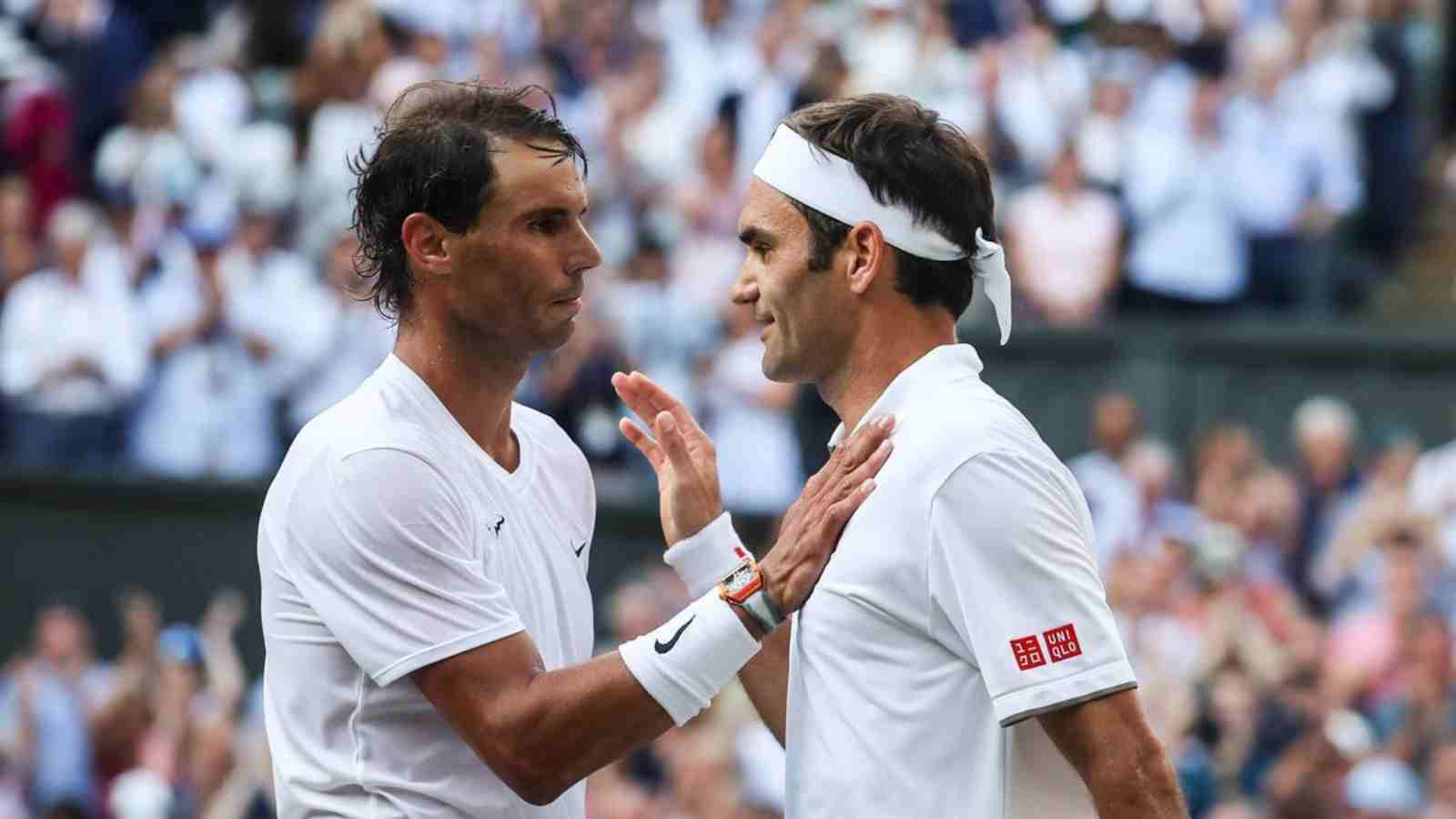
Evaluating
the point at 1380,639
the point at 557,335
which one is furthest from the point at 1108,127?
the point at 557,335

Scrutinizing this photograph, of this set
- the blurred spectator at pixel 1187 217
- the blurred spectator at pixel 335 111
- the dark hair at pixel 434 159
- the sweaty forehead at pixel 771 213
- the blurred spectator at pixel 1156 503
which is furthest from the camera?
the blurred spectator at pixel 335 111

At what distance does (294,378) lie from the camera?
11.6 m

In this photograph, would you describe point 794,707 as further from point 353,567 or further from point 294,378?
point 294,378

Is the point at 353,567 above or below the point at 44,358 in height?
above

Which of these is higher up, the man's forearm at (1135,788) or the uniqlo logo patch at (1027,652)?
the uniqlo logo patch at (1027,652)

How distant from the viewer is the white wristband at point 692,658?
373cm

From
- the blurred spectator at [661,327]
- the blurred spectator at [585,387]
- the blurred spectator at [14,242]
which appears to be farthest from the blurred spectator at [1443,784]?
the blurred spectator at [14,242]

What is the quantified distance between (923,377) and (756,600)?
441 mm

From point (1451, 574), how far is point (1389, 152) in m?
3.24

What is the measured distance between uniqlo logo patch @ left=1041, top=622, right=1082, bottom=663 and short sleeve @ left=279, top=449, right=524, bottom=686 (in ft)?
2.90

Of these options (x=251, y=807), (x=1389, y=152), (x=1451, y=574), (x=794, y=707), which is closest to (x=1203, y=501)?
(x=1451, y=574)

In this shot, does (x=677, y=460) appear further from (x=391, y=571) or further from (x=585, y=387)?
(x=585, y=387)

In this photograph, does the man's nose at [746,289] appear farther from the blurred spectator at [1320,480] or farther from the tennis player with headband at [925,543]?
the blurred spectator at [1320,480]

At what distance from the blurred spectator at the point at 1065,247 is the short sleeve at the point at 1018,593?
7.27 m
